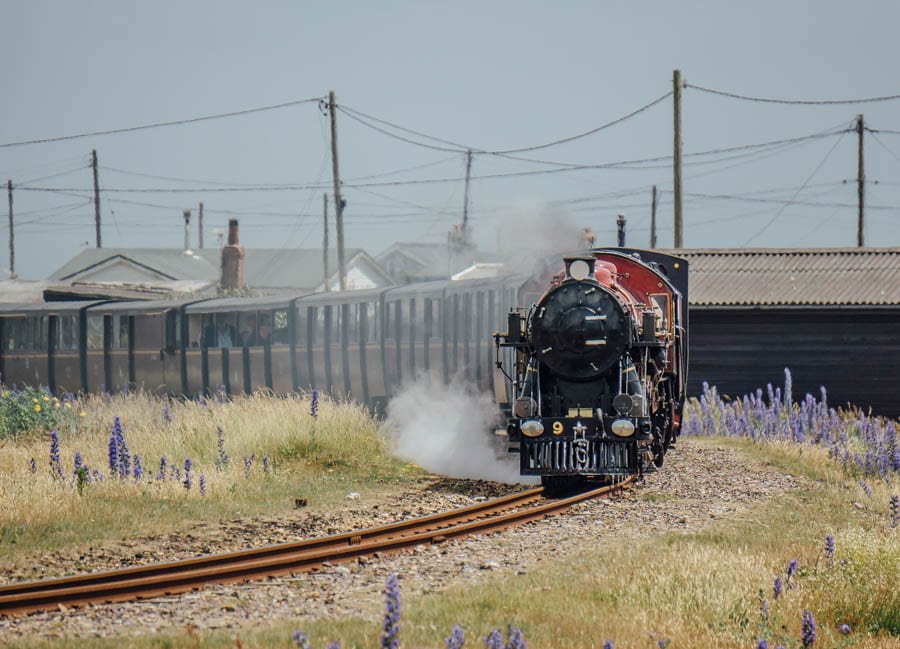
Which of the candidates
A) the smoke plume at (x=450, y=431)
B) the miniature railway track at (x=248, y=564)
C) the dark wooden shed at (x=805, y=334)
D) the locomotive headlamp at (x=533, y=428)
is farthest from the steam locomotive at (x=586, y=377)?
the dark wooden shed at (x=805, y=334)

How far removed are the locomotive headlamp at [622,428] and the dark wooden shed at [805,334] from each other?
11637mm

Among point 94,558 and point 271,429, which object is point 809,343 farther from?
point 94,558

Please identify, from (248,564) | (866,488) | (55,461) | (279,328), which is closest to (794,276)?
(279,328)

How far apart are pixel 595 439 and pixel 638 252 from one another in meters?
4.16

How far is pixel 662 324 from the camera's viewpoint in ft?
46.0

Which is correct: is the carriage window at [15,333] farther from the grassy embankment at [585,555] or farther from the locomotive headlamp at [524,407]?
the locomotive headlamp at [524,407]

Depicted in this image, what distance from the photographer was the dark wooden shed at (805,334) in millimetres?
23953

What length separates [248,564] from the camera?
866 centimetres

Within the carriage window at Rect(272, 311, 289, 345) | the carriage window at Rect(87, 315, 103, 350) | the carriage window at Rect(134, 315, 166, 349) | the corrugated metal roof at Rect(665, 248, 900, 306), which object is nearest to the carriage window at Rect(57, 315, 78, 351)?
the carriage window at Rect(87, 315, 103, 350)

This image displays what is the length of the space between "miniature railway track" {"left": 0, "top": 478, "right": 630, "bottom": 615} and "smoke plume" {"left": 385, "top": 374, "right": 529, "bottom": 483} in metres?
4.37

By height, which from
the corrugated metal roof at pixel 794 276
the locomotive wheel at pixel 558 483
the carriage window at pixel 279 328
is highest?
the corrugated metal roof at pixel 794 276

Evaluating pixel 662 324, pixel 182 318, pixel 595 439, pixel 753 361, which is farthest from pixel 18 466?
pixel 753 361

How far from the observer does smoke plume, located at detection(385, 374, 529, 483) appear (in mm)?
16516

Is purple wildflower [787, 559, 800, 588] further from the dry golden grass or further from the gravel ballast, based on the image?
the dry golden grass
